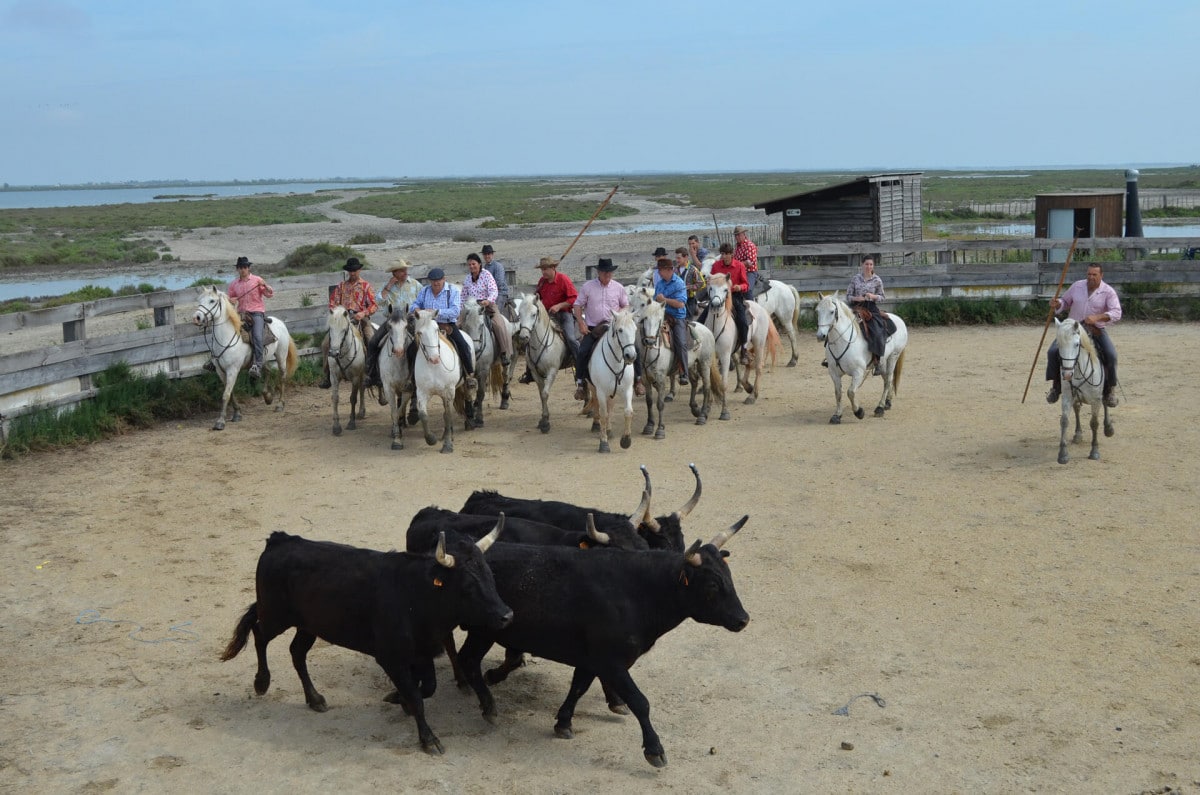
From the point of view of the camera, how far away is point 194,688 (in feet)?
24.0

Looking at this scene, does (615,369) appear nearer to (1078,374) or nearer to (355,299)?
(355,299)

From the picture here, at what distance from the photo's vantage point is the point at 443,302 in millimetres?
14305

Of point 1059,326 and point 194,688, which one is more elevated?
point 1059,326

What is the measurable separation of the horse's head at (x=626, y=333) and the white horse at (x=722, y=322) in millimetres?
2302

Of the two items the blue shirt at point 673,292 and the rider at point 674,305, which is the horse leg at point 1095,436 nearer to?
the rider at point 674,305

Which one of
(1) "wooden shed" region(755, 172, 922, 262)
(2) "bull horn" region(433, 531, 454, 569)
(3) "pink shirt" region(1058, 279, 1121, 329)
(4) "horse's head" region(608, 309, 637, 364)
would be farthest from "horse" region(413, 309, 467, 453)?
(1) "wooden shed" region(755, 172, 922, 262)

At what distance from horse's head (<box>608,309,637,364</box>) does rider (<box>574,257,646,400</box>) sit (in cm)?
65

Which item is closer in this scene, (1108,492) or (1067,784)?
(1067,784)

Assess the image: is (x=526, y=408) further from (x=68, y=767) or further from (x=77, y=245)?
(x=77, y=245)

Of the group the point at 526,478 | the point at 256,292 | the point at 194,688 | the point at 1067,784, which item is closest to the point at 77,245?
the point at 256,292

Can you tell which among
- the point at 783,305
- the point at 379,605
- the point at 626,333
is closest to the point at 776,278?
the point at 783,305

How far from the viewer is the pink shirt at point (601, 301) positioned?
14.4 m

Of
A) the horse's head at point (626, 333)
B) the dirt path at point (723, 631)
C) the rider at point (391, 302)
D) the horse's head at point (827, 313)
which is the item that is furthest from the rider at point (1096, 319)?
the rider at point (391, 302)

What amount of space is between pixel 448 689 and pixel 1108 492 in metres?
7.03
